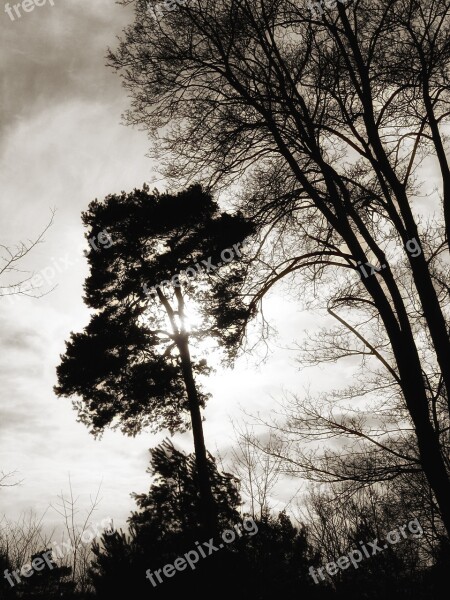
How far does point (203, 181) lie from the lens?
664cm

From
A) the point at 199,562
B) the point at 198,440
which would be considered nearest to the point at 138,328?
the point at 198,440

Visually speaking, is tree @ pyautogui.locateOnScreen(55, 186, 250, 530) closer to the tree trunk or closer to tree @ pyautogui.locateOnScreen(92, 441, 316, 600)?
the tree trunk

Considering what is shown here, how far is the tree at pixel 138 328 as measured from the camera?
32.4 ft

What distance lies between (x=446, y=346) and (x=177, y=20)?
241 inches

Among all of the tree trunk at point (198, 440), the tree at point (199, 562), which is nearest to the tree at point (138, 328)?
the tree trunk at point (198, 440)

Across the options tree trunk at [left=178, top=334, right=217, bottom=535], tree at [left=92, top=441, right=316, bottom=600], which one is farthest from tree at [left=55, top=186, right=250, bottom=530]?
tree at [left=92, top=441, right=316, bottom=600]

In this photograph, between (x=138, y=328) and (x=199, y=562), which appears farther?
(x=138, y=328)

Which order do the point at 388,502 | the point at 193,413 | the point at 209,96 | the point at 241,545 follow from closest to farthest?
the point at 241,545, the point at 209,96, the point at 388,502, the point at 193,413

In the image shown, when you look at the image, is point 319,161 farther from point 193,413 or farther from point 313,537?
point 313,537

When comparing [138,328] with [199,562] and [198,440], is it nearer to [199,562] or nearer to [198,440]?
[198,440]

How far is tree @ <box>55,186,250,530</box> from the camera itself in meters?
9.87

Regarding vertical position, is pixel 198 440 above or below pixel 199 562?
above

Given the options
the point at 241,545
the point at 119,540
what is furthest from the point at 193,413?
the point at 119,540

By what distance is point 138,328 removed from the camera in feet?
33.5
